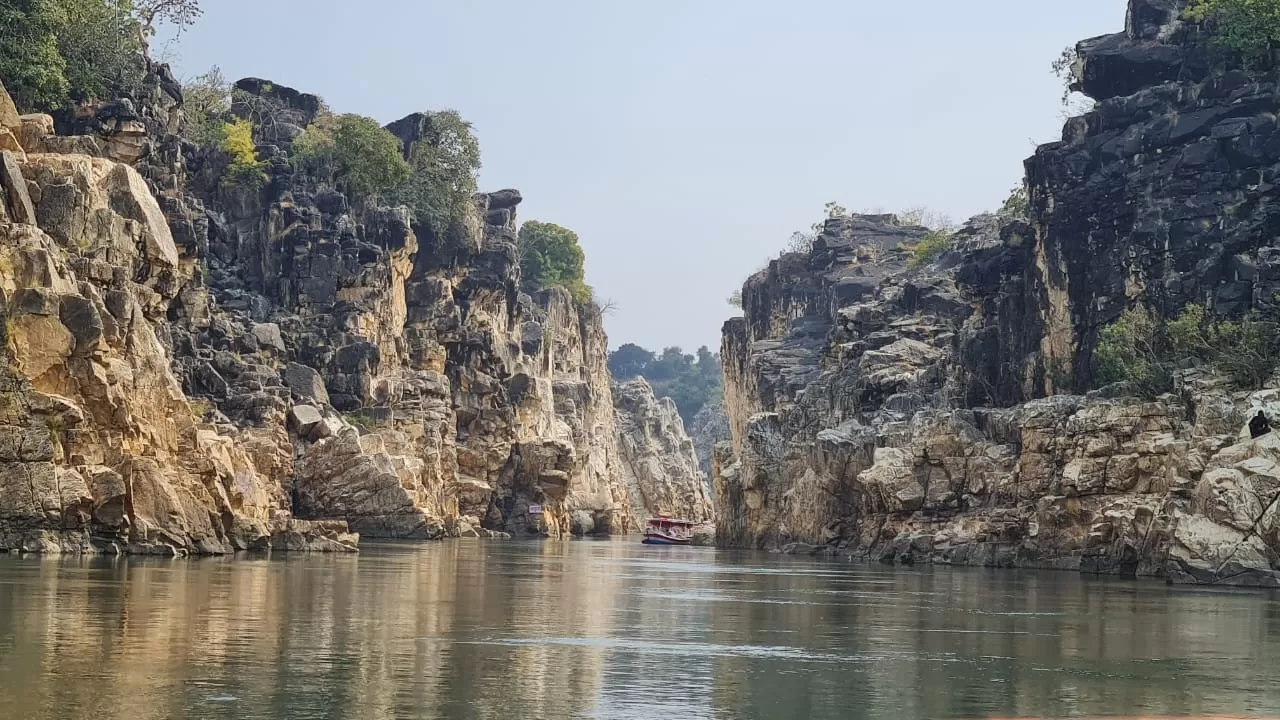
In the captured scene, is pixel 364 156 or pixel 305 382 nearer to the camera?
pixel 305 382

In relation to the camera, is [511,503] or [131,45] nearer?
[131,45]

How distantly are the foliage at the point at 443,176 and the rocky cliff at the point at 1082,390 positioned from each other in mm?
38315

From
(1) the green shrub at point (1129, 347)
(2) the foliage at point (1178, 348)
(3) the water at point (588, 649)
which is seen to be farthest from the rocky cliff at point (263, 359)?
(1) the green shrub at point (1129, 347)

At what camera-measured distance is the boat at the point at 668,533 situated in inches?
5335

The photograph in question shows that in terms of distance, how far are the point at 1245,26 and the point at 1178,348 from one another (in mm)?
21262

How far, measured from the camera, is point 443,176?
477ft

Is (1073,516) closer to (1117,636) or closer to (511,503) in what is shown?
(1117,636)

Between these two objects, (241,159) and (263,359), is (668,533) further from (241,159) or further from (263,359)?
(263,359)

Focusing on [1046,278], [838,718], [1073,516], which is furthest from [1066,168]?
[838,718]

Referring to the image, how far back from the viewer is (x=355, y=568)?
56.3m

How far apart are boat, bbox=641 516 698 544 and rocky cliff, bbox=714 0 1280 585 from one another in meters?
17.9

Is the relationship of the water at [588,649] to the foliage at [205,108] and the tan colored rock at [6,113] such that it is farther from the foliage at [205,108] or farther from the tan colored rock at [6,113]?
the foliage at [205,108]

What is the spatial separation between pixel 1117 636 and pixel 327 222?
96.5 meters

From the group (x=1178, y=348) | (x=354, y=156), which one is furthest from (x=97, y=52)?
(x=1178, y=348)
